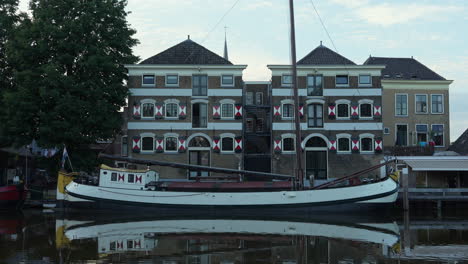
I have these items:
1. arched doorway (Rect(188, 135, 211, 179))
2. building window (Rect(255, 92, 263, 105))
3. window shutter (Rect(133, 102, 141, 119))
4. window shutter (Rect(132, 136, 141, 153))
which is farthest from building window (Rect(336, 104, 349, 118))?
window shutter (Rect(132, 136, 141, 153))

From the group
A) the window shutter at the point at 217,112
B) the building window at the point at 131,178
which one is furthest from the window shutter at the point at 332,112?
the building window at the point at 131,178

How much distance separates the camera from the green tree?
A: 31344 millimetres

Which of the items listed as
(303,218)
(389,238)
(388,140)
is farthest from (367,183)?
(388,140)

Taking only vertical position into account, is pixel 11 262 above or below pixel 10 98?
below

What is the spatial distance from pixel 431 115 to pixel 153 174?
2315 centimetres

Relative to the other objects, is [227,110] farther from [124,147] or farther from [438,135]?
[438,135]

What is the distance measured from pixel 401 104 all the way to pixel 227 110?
14323 millimetres

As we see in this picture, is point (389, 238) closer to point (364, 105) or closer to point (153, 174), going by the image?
point (153, 174)

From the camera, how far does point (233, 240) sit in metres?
18.7

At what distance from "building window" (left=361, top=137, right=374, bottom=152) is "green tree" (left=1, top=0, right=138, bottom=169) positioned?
17.3 metres

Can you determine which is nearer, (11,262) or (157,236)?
(11,262)

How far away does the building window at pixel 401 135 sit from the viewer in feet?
133

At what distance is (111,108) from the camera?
110 ft

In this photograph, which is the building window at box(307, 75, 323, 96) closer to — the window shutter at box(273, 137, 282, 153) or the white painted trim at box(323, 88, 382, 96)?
the white painted trim at box(323, 88, 382, 96)
